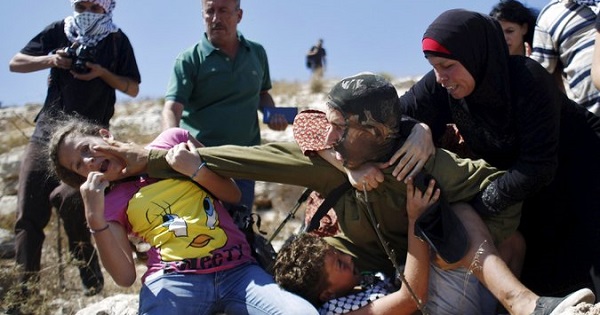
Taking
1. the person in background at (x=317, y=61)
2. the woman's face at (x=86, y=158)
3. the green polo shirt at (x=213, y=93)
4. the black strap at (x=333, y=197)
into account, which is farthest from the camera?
the person in background at (x=317, y=61)

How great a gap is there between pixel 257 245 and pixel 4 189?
8633 millimetres

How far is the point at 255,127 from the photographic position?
5.93 m

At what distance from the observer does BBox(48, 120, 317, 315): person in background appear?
12.3 feet

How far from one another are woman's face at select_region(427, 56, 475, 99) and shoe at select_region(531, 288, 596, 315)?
1.06 m

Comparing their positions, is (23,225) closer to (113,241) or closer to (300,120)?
(113,241)

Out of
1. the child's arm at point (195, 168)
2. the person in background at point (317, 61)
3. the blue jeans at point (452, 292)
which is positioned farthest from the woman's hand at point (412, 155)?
the person in background at point (317, 61)

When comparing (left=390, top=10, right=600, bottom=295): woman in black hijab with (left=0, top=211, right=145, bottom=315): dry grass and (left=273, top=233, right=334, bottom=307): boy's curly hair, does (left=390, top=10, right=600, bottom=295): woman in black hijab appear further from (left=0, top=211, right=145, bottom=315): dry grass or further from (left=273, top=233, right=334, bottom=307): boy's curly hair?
(left=0, top=211, right=145, bottom=315): dry grass

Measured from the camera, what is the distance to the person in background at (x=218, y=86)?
18.2 feet

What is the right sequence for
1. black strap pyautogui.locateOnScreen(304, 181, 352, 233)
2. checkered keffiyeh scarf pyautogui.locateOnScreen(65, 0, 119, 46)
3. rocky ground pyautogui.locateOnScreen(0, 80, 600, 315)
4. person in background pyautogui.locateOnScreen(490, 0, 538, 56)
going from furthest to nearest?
1. checkered keffiyeh scarf pyautogui.locateOnScreen(65, 0, 119, 46)
2. rocky ground pyautogui.locateOnScreen(0, 80, 600, 315)
3. person in background pyautogui.locateOnScreen(490, 0, 538, 56)
4. black strap pyautogui.locateOnScreen(304, 181, 352, 233)

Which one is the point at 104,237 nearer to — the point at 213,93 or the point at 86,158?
the point at 86,158

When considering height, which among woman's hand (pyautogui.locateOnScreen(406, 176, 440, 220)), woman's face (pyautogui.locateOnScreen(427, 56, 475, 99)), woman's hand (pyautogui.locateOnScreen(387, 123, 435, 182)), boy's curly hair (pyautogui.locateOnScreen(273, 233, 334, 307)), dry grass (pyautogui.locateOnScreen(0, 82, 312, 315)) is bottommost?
dry grass (pyautogui.locateOnScreen(0, 82, 312, 315))

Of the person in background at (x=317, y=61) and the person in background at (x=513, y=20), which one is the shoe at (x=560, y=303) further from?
the person in background at (x=317, y=61)

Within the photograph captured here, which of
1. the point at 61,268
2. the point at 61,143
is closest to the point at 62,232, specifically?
the point at 61,268

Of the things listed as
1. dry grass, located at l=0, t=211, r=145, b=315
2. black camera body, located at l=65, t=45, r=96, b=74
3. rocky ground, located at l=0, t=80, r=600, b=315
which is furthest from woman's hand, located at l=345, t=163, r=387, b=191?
black camera body, located at l=65, t=45, r=96, b=74
